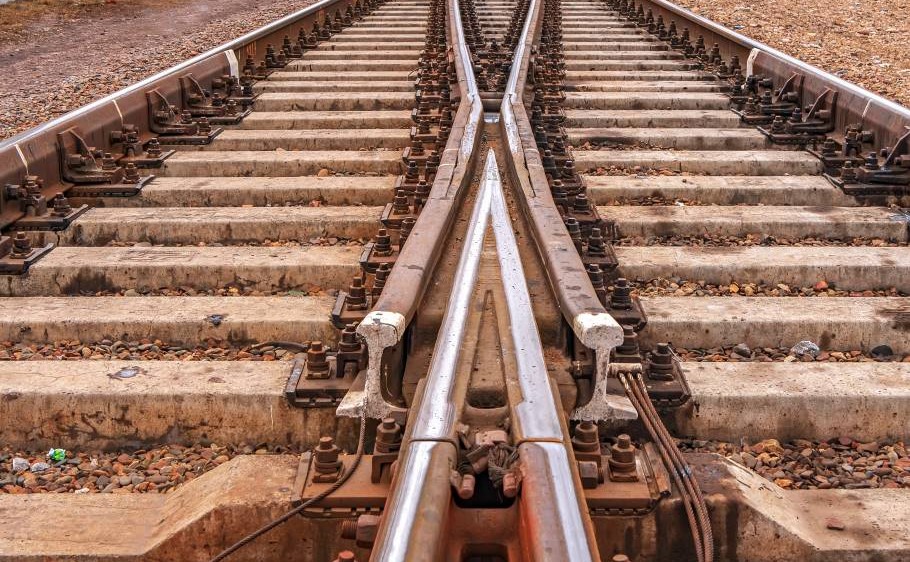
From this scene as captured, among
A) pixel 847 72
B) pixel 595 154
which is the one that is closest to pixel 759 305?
pixel 595 154

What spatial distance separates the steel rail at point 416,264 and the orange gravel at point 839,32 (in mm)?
6186

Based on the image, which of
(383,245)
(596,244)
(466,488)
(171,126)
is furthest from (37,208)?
(466,488)

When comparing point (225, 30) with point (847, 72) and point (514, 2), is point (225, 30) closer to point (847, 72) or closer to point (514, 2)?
point (514, 2)

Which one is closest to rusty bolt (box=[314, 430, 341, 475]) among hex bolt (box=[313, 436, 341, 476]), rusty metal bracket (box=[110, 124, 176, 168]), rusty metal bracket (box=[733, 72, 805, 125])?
hex bolt (box=[313, 436, 341, 476])

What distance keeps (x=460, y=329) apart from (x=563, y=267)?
0.68m

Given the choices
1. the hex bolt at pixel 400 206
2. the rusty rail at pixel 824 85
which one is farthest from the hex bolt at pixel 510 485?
the rusty rail at pixel 824 85

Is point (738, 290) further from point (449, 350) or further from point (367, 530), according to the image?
point (367, 530)

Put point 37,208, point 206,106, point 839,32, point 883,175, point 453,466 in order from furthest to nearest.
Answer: point 839,32
point 206,106
point 883,175
point 37,208
point 453,466

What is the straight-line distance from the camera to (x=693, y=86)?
788 centimetres

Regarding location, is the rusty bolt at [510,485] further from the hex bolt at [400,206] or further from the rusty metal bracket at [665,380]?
the hex bolt at [400,206]

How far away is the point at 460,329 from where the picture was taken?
2.99 meters

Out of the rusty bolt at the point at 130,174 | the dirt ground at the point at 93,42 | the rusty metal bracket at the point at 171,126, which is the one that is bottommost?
the dirt ground at the point at 93,42

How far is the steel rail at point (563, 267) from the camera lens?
116 inches

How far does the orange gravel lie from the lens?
455 inches
